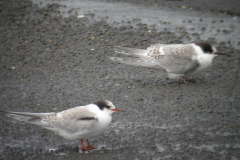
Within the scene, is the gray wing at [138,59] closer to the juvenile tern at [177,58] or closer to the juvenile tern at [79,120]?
the juvenile tern at [177,58]

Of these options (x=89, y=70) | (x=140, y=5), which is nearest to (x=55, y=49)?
(x=89, y=70)

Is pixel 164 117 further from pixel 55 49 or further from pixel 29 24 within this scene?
pixel 29 24

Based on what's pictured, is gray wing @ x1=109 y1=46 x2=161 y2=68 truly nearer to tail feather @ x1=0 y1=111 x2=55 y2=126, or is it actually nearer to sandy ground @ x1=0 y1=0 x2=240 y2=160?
sandy ground @ x1=0 y1=0 x2=240 y2=160

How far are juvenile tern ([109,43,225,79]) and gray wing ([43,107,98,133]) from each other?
7.76 ft

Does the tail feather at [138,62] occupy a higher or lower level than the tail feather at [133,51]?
lower

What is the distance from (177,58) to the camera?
6.25 meters

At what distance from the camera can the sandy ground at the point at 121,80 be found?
4.55 meters

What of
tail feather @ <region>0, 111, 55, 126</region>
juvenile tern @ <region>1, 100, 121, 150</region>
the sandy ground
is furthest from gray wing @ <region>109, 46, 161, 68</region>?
tail feather @ <region>0, 111, 55, 126</region>

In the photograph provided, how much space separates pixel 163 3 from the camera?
982 cm

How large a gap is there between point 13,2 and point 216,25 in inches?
237

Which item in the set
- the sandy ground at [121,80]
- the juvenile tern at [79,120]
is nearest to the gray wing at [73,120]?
the juvenile tern at [79,120]

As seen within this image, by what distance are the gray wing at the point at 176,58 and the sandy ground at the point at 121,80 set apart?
0.34 m

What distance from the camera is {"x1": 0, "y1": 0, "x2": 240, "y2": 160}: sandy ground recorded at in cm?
455

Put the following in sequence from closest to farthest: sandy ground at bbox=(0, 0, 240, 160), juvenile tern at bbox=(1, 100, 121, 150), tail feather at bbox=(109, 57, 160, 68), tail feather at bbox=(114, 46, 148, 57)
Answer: juvenile tern at bbox=(1, 100, 121, 150) → sandy ground at bbox=(0, 0, 240, 160) → tail feather at bbox=(109, 57, 160, 68) → tail feather at bbox=(114, 46, 148, 57)
